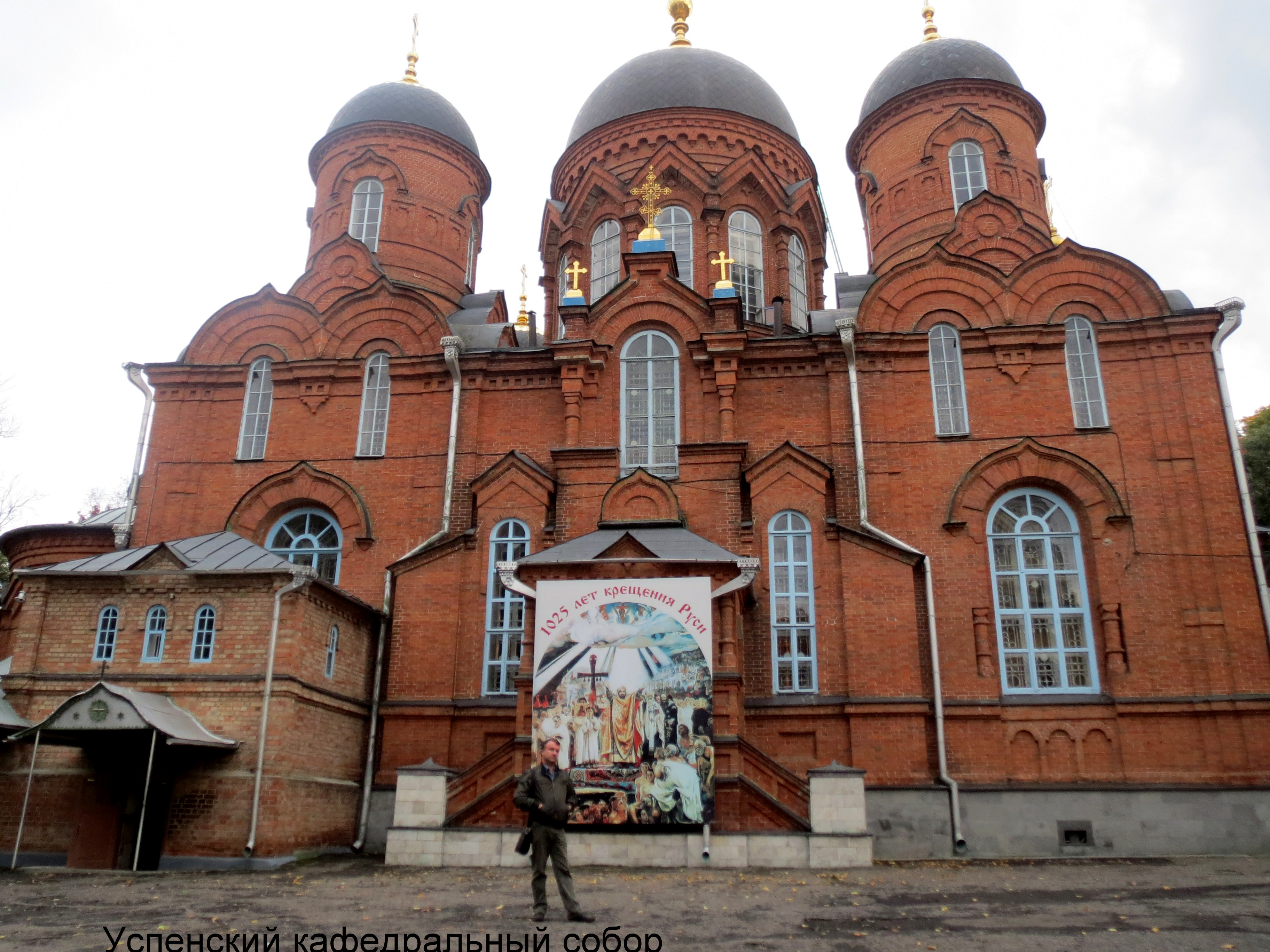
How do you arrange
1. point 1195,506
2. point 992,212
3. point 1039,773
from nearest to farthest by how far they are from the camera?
1. point 1039,773
2. point 1195,506
3. point 992,212

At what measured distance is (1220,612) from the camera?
47.8 feet

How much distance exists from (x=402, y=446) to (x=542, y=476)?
2715 mm

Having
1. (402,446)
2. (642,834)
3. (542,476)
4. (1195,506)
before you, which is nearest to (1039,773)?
(1195,506)

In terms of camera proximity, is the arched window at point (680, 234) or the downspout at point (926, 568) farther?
the arched window at point (680, 234)

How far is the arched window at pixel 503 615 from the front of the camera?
15492 millimetres

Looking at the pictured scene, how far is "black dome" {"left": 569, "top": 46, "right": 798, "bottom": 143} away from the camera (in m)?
22.1

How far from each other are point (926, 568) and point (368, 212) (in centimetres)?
1374

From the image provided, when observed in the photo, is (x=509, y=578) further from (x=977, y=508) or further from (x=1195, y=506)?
(x=1195, y=506)

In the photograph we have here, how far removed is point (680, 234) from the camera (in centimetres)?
2066

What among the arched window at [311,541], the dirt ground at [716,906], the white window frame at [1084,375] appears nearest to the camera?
the dirt ground at [716,906]

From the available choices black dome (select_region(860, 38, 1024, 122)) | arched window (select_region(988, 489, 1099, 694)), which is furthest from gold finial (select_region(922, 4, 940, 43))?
arched window (select_region(988, 489, 1099, 694))

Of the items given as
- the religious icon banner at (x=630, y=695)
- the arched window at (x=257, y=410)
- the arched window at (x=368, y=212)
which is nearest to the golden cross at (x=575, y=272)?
the arched window at (x=368, y=212)

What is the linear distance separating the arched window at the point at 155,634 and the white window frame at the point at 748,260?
38.8ft

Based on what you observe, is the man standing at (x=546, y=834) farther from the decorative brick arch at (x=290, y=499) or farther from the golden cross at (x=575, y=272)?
the golden cross at (x=575, y=272)
